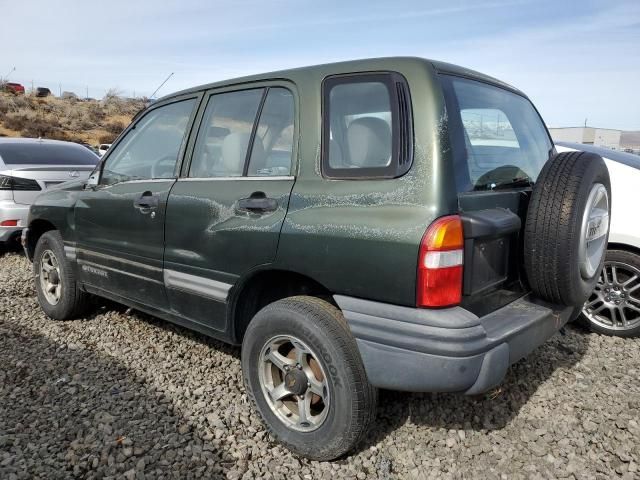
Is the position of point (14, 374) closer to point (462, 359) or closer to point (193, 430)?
point (193, 430)

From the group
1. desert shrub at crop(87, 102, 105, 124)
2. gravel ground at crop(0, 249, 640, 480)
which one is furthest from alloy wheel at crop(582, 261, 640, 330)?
desert shrub at crop(87, 102, 105, 124)

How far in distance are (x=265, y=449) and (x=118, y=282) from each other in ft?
5.58

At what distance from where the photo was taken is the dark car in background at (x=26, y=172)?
623cm

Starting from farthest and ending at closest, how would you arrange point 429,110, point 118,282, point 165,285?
point 118,282 → point 165,285 → point 429,110

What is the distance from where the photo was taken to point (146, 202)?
3326mm

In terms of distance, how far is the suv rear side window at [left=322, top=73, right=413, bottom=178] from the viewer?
233 cm

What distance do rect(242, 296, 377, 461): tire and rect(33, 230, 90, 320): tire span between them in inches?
87.1

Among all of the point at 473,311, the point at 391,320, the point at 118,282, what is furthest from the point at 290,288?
the point at 118,282

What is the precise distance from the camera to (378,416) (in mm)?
2969

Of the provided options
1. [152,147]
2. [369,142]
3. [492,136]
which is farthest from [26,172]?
[492,136]

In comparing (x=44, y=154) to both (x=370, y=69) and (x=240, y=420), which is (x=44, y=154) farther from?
(x=370, y=69)

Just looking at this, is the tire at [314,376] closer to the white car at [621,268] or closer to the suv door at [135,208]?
the suv door at [135,208]

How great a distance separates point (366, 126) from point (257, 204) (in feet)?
2.20

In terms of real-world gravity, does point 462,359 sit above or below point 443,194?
below
